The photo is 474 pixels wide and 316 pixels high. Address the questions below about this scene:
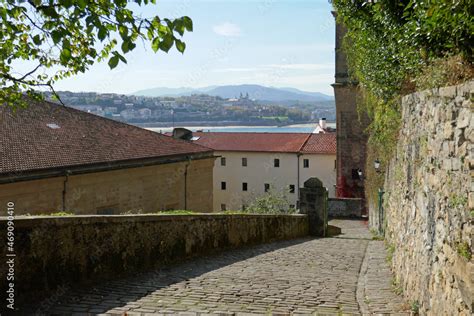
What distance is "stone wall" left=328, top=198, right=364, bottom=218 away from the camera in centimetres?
2905

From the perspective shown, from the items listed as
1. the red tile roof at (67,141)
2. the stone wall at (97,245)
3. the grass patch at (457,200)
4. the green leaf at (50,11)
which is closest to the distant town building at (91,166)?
the red tile roof at (67,141)

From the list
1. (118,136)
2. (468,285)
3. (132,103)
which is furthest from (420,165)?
(132,103)

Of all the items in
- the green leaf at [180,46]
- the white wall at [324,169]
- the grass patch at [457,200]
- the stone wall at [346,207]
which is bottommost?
the stone wall at [346,207]

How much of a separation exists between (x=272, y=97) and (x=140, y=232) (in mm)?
172263

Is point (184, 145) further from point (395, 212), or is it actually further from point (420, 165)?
point (420, 165)

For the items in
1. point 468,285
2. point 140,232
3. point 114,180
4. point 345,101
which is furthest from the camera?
point 345,101

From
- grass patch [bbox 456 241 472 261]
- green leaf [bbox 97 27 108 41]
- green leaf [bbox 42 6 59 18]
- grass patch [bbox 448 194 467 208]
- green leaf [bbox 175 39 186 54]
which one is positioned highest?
green leaf [bbox 42 6 59 18]

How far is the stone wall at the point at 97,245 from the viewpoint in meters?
5.62

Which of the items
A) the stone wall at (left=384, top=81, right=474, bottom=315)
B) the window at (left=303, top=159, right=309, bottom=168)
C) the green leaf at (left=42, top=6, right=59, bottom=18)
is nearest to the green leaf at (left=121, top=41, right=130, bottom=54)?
the green leaf at (left=42, top=6, right=59, bottom=18)

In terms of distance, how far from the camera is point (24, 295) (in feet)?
18.0

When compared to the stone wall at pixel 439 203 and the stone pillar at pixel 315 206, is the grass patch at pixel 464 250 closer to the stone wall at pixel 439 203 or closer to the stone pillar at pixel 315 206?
the stone wall at pixel 439 203

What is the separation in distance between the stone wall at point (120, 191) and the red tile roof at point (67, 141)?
580 mm

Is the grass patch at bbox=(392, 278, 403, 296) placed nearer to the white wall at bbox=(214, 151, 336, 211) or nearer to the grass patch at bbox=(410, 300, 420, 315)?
the grass patch at bbox=(410, 300, 420, 315)

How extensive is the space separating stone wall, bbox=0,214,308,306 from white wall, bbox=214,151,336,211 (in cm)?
3646
